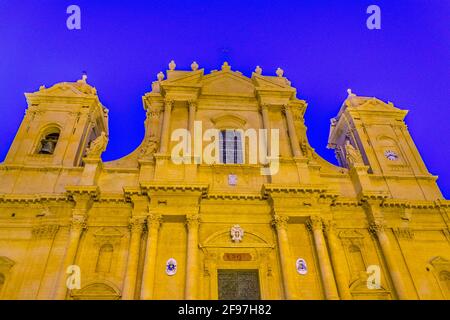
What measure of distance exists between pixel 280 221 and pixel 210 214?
9.44 feet

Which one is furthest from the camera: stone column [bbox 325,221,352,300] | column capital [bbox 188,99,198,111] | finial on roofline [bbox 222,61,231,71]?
finial on roofline [bbox 222,61,231,71]

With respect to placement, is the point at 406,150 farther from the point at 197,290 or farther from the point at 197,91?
the point at 197,290

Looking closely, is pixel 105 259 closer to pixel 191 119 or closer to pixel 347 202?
pixel 191 119

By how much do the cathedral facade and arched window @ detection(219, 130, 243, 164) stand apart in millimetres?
58

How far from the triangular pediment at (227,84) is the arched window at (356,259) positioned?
9505 mm

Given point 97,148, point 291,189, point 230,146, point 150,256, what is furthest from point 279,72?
point 150,256

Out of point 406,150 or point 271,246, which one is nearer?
point 271,246

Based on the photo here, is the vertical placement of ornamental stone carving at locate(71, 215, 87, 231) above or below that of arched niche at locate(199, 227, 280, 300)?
above

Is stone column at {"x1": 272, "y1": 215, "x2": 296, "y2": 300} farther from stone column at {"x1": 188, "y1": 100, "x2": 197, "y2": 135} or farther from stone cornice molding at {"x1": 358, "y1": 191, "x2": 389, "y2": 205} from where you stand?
stone column at {"x1": 188, "y1": 100, "x2": 197, "y2": 135}

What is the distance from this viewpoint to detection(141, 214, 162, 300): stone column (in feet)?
41.9

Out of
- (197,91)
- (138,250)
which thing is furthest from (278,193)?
(197,91)

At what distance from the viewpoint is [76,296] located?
13.0 m

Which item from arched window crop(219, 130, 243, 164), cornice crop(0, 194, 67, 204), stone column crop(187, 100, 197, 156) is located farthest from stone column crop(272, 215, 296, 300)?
cornice crop(0, 194, 67, 204)
